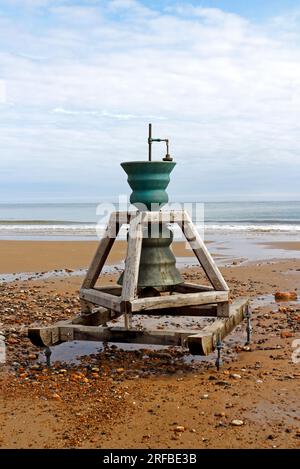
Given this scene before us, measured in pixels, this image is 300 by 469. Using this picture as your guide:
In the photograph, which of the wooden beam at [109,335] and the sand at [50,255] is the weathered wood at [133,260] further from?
the sand at [50,255]

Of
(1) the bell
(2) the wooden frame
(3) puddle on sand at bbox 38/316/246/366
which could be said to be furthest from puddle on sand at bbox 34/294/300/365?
(1) the bell

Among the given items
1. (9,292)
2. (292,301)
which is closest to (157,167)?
(292,301)

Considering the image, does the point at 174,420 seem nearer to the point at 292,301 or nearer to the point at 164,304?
the point at 164,304

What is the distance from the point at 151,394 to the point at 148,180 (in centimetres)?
286

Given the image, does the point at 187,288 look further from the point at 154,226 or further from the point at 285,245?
the point at 285,245

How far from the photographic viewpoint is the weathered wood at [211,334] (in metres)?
6.66

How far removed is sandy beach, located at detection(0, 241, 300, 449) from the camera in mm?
5254

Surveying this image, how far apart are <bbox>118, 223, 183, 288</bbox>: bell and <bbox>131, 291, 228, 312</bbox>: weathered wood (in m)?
0.41

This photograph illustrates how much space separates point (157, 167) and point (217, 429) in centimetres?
359

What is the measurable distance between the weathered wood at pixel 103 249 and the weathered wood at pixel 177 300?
117 centimetres

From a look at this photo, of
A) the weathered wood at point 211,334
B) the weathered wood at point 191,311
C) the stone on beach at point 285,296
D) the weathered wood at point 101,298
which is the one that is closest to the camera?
the weathered wood at point 211,334

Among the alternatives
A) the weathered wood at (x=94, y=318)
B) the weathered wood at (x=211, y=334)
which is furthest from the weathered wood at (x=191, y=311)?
the weathered wood at (x=94, y=318)
